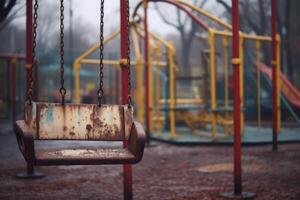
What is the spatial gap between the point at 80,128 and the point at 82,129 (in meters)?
0.02

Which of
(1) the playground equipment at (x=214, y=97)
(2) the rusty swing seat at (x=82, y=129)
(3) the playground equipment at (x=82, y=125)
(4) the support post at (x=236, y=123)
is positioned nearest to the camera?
(2) the rusty swing seat at (x=82, y=129)

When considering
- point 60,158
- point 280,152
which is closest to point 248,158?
point 280,152

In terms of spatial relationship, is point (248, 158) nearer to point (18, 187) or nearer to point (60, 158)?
point (18, 187)

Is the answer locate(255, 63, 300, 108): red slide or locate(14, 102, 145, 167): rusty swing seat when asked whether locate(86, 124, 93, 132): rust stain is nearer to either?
locate(14, 102, 145, 167): rusty swing seat

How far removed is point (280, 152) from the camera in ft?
27.4

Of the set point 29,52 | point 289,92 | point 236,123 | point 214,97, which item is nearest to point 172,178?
point 236,123

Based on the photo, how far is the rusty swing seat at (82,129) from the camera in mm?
3418

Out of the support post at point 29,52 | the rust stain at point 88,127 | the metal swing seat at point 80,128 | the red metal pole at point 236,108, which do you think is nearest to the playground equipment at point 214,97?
the red metal pole at point 236,108

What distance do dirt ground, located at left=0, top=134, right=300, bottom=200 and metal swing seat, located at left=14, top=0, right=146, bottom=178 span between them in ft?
4.26

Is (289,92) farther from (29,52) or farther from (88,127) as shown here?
(88,127)

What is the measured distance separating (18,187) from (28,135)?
102 inches

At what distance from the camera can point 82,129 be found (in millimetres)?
3945

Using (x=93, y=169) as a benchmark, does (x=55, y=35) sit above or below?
above

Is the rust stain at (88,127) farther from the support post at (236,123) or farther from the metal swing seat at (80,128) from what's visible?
the support post at (236,123)
